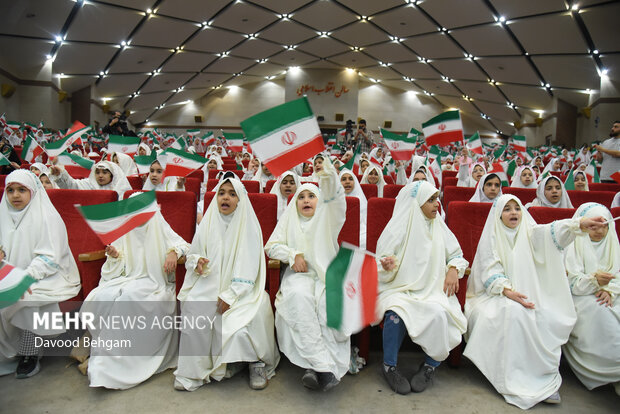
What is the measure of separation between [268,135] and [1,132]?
893cm

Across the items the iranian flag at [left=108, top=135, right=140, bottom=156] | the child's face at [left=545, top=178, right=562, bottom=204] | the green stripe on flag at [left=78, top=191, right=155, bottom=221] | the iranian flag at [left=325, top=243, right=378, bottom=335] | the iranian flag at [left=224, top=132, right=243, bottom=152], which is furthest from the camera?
the iranian flag at [left=224, top=132, right=243, bottom=152]

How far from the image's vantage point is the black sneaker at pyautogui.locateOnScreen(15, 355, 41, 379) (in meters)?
2.52

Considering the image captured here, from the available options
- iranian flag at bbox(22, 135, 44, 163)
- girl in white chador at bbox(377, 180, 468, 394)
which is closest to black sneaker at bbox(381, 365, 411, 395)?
girl in white chador at bbox(377, 180, 468, 394)

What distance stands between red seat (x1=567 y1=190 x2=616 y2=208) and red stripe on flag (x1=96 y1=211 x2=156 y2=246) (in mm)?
4004

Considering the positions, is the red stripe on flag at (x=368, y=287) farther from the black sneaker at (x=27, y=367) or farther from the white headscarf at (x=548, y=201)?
the white headscarf at (x=548, y=201)

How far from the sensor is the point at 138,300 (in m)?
2.63

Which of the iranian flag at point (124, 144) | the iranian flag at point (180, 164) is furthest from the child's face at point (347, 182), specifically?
the iranian flag at point (124, 144)

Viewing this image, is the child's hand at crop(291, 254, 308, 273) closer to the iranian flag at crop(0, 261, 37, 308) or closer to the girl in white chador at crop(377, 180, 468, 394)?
the girl in white chador at crop(377, 180, 468, 394)

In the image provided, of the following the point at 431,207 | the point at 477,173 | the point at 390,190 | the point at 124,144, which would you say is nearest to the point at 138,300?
the point at 431,207

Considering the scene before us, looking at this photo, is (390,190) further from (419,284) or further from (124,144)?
(124,144)

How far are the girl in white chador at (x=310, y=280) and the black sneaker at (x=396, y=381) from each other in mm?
286

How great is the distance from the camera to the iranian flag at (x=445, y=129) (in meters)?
5.25

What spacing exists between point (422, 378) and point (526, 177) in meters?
3.63

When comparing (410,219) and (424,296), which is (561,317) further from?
(410,219)
